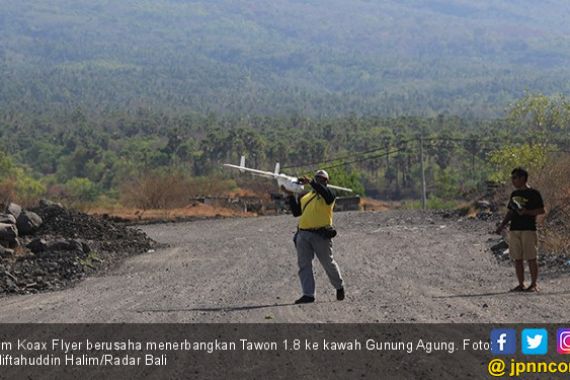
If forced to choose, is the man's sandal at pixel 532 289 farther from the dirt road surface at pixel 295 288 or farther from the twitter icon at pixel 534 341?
the twitter icon at pixel 534 341

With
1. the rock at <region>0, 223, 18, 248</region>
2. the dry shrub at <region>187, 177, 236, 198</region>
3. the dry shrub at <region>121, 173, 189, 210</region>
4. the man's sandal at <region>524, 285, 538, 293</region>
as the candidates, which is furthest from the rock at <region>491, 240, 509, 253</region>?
the dry shrub at <region>187, 177, 236, 198</region>

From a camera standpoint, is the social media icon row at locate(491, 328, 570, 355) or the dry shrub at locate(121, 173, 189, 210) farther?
the dry shrub at locate(121, 173, 189, 210)

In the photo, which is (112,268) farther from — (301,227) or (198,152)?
(198,152)

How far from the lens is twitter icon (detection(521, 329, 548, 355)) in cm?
955

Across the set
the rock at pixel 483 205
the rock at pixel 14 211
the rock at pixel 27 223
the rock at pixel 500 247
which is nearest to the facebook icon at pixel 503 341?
the rock at pixel 500 247

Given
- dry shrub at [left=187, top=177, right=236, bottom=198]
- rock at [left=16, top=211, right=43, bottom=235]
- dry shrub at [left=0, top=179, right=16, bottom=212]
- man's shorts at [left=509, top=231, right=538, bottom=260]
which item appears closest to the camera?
man's shorts at [left=509, top=231, right=538, bottom=260]

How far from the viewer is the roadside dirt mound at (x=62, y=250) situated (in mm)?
18547

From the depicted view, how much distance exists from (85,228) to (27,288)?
8.87m

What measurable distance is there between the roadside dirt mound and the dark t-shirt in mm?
8095

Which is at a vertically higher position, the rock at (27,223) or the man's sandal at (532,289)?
the man's sandal at (532,289)

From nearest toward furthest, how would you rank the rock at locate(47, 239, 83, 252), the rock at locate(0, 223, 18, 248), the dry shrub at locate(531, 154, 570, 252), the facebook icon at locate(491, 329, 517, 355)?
1. the facebook icon at locate(491, 329, 517, 355)
2. the dry shrub at locate(531, 154, 570, 252)
3. the rock at locate(47, 239, 83, 252)
4. the rock at locate(0, 223, 18, 248)

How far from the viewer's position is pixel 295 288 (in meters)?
16.2

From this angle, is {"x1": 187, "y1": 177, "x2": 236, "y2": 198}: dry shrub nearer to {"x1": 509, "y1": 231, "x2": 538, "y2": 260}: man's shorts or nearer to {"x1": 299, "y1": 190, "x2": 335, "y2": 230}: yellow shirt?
{"x1": 509, "y1": 231, "x2": 538, "y2": 260}: man's shorts

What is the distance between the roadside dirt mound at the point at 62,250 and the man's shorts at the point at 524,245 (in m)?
8.02
